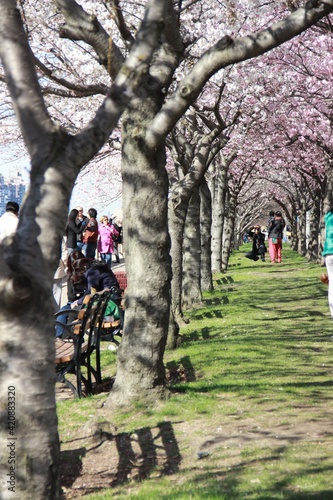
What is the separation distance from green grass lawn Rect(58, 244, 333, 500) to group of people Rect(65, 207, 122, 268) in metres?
9.44

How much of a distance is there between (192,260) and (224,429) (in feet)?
33.9

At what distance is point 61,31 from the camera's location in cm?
751

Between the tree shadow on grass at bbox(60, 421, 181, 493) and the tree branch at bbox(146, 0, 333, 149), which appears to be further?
the tree branch at bbox(146, 0, 333, 149)

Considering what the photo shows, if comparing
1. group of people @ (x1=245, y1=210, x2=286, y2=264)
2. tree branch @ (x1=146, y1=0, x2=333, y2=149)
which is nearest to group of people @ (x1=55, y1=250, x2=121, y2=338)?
tree branch @ (x1=146, y1=0, x2=333, y2=149)

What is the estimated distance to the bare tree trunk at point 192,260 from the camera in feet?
53.2

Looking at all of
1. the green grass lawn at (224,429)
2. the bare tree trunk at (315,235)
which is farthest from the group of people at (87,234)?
the bare tree trunk at (315,235)

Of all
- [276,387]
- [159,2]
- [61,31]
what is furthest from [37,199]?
[276,387]

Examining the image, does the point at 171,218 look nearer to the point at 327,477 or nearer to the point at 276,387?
the point at 276,387

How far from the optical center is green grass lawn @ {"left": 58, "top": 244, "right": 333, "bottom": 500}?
5035mm

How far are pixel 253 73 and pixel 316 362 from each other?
1105 cm

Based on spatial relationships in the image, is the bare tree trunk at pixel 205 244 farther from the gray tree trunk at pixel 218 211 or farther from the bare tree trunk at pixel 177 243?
the bare tree trunk at pixel 177 243

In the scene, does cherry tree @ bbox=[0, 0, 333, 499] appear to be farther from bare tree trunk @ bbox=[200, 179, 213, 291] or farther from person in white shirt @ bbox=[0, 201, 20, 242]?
bare tree trunk @ bbox=[200, 179, 213, 291]

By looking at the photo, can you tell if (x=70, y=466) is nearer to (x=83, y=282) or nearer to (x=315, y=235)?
(x=83, y=282)

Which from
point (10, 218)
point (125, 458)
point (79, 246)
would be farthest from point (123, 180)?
point (79, 246)
